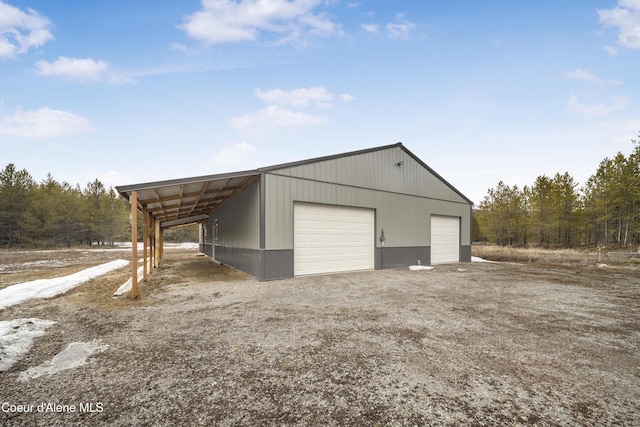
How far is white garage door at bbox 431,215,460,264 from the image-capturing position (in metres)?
13.6

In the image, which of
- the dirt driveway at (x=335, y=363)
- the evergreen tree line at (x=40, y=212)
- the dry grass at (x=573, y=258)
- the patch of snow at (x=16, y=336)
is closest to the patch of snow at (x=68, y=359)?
the dirt driveway at (x=335, y=363)

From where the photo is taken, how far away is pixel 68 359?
10.1 ft

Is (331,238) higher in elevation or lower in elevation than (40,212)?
lower

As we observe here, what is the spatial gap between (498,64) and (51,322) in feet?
55.7

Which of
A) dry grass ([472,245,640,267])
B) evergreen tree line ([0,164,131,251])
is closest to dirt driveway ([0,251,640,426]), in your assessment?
dry grass ([472,245,640,267])

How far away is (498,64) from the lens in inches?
453

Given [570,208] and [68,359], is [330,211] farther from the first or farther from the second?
[570,208]

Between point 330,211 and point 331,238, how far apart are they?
3.52ft

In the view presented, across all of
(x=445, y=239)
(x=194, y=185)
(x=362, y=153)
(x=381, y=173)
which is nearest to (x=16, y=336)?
(x=194, y=185)

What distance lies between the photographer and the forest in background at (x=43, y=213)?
2661 cm

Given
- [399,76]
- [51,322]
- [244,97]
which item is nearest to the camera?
[51,322]

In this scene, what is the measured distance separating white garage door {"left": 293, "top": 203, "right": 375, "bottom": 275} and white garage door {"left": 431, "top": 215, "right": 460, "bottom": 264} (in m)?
4.58

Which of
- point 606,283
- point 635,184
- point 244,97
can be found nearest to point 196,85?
point 244,97

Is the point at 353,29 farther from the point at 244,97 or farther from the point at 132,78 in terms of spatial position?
the point at 132,78
